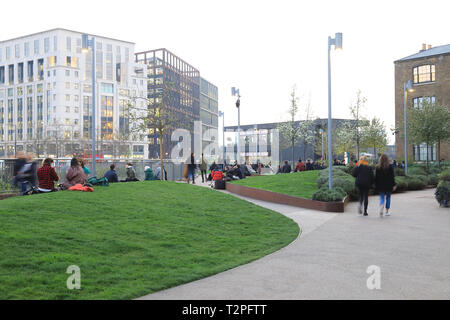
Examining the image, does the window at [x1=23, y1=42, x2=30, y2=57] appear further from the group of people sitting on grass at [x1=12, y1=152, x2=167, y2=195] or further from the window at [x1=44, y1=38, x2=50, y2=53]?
the group of people sitting on grass at [x1=12, y1=152, x2=167, y2=195]

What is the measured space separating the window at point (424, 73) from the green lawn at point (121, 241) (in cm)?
4343

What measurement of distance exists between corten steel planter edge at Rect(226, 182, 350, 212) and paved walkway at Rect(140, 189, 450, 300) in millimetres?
3435

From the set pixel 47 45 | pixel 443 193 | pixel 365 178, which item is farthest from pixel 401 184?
pixel 47 45

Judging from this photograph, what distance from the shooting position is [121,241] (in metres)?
7.15

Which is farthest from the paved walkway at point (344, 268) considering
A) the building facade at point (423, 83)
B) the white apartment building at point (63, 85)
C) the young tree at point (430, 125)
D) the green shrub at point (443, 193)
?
the white apartment building at point (63, 85)

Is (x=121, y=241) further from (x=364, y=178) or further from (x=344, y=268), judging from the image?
(x=364, y=178)

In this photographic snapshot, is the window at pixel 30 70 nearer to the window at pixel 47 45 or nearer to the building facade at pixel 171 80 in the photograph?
the window at pixel 47 45

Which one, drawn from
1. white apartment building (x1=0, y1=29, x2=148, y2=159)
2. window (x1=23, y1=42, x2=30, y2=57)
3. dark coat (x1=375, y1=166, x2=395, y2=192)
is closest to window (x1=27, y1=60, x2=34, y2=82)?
white apartment building (x1=0, y1=29, x2=148, y2=159)

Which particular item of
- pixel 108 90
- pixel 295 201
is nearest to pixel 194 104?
pixel 108 90

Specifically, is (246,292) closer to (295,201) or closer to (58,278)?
(58,278)

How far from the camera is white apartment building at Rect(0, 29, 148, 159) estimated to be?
95.6m

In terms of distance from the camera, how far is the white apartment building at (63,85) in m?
95.6

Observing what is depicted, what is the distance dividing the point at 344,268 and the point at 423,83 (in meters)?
48.3

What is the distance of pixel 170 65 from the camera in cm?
11406
